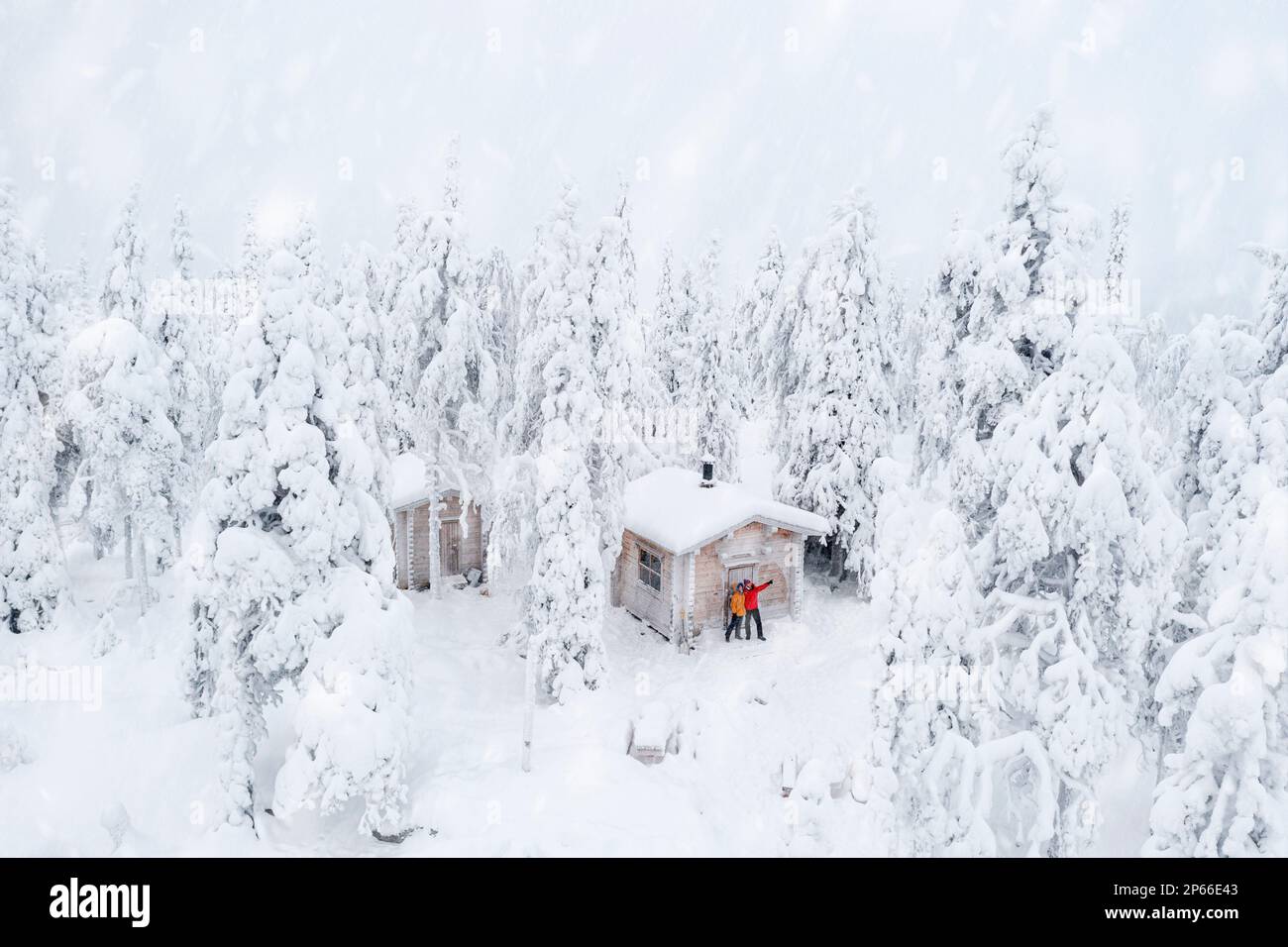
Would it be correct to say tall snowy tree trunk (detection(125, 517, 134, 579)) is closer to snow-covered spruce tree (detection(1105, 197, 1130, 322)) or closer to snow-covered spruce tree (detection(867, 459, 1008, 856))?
snow-covered spruce tree (detection(867, 459, 1008, 856))

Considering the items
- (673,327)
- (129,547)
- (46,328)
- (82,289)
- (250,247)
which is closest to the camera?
(46,328)

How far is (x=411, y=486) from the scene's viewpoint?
24047 millimetres

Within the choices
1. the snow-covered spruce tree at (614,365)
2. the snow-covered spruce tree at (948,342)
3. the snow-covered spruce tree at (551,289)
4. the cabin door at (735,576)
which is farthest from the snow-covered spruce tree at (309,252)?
the cabin door at (735,576)

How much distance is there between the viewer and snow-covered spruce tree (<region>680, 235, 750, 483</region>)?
3172cm

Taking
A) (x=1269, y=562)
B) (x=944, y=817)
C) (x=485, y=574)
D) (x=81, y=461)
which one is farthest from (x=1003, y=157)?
(x=81, y=461)

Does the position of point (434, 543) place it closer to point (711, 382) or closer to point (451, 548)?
point (451, 548)

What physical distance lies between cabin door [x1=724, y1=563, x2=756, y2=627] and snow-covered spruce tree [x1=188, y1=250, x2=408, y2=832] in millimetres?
10706

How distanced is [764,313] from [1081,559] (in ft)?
62.2

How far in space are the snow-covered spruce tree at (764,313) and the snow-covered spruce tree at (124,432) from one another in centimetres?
1709

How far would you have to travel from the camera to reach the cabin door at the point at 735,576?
21.7 metres

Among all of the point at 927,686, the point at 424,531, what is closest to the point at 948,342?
the point at 927,686

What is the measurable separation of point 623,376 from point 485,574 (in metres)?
10.1

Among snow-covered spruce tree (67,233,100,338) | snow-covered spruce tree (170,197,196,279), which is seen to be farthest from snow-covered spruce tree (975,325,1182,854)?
snow-covered spruce tree (67,233,100,338)
